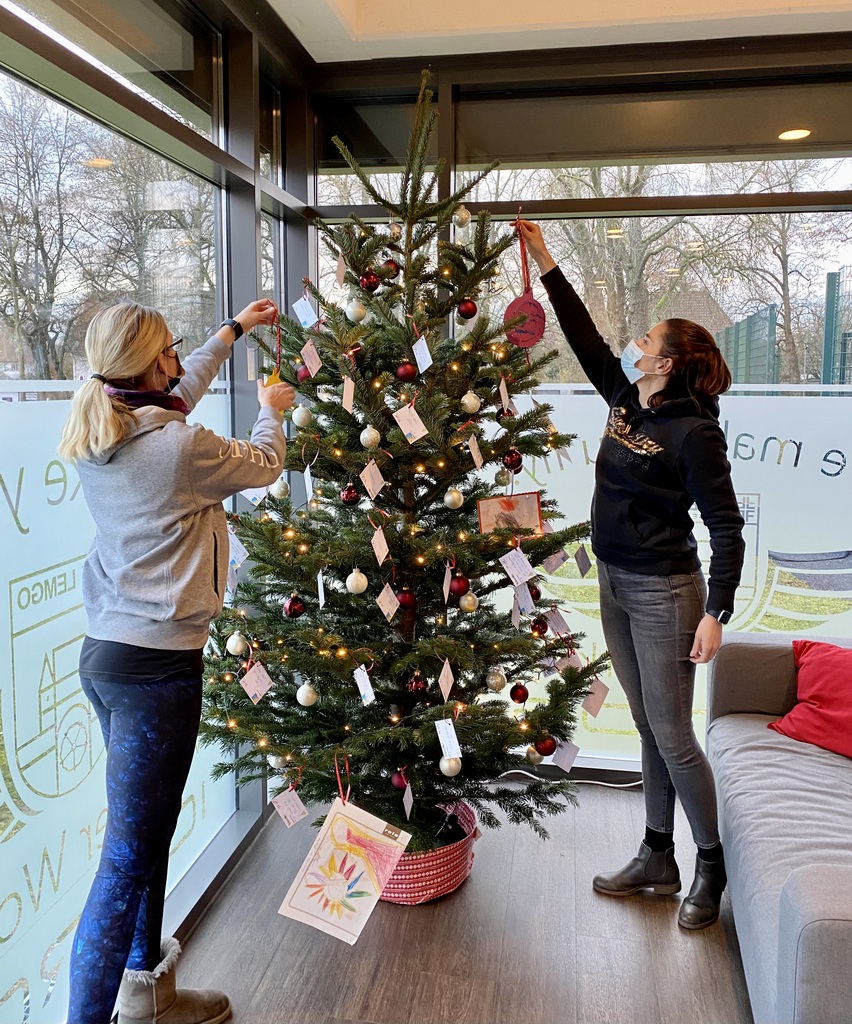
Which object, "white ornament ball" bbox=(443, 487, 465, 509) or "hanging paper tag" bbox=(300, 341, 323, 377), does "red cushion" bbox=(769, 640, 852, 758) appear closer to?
"white ornament ball" bbox=(443, 487, 465, 509)

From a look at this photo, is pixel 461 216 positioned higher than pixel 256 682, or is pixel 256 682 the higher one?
pixel 461 216

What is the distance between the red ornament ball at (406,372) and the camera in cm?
199

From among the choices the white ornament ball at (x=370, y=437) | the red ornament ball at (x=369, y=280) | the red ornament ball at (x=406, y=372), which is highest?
the red ornament ball at (x=369, y=280)

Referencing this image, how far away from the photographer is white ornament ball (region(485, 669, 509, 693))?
82.9 inches

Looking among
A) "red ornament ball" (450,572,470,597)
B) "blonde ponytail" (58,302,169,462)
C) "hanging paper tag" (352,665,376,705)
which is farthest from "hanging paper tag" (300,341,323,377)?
"hanging paper tag" (352,665,376,705)

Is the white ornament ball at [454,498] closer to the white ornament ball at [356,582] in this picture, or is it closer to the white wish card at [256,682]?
the white ornament ball at [356,582]

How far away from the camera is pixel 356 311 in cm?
203

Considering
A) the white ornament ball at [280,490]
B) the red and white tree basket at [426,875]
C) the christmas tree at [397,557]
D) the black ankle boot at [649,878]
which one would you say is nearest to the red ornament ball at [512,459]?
the christmas tree at [397,557]

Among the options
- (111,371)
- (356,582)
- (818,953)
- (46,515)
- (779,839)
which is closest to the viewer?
(818,953)

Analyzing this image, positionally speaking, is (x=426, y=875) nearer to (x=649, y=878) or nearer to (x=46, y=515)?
(x=649, y=878)

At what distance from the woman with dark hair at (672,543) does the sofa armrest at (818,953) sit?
0.72 meters

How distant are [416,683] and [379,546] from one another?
15.6 inches

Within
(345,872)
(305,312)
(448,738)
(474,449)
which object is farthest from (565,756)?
(305,312)

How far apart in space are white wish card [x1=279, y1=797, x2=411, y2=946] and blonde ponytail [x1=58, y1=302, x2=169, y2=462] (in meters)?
1.04
